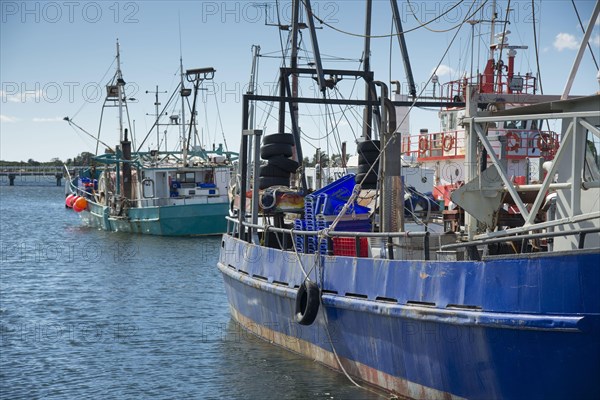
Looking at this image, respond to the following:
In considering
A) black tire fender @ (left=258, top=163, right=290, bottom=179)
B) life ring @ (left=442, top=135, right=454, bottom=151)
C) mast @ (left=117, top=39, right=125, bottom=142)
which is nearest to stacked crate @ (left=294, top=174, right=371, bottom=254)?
black tire fender @ (left=258, top=163, right=290, bottom=179)

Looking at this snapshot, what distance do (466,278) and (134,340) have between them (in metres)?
8.02

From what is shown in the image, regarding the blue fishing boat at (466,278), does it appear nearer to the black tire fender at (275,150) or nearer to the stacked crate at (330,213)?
the stacked crate at (330,213)

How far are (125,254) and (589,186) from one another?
930 inches

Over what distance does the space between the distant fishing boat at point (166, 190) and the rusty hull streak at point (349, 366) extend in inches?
862

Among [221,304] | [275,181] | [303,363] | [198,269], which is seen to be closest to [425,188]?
[198,269]

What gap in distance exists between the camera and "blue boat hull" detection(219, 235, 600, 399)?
797cm

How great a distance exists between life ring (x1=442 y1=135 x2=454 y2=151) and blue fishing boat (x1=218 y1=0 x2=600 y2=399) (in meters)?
10.5

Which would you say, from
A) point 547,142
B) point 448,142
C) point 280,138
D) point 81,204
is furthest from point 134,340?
point 81,204

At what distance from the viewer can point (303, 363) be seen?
12602mm

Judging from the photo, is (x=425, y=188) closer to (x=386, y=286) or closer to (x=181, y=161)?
(x=181, y=161)

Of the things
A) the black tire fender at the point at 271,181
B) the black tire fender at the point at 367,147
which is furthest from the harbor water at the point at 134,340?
the black tire fender at the point at 367,147

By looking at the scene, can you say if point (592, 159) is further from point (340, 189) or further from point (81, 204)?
point (81, 204)

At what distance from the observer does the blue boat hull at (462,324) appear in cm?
797

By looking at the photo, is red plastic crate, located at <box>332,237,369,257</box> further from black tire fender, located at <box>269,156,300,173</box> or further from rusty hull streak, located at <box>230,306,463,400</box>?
black tire fender, located at <box>269,156,300,173</box>
